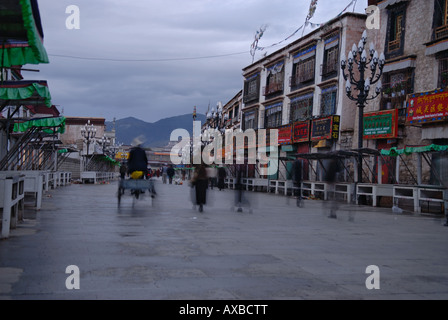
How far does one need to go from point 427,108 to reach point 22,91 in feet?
54.8

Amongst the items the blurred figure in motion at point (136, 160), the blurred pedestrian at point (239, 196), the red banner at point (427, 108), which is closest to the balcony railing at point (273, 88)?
the red banner at point (427, 108)

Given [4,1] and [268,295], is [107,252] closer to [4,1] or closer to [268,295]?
[268,295]

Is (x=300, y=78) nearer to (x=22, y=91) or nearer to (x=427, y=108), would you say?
(x=427, y=108)

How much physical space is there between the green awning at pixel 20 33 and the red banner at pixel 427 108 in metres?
17.2

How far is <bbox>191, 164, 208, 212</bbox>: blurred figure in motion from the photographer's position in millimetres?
14617

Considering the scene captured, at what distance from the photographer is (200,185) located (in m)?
14.7

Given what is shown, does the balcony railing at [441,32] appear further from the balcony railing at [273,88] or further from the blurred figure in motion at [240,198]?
the balcony railing at [273,88]

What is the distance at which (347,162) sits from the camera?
28719 millimetres

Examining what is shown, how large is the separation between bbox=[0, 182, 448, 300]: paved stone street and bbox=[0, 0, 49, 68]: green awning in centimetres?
270

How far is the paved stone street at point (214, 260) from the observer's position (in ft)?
15.8

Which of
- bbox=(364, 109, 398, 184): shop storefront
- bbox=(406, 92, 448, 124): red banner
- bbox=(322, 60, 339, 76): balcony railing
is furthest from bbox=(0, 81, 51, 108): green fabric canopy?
bbox=(322, 60, 339, 76): balcony railing

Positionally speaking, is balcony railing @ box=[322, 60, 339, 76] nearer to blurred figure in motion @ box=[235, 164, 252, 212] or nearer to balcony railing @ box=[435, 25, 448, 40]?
balcony railing @ box=[435, 25, 448, 40]

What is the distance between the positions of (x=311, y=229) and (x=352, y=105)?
783 inches

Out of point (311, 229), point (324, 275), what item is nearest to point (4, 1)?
point (324, 275)
